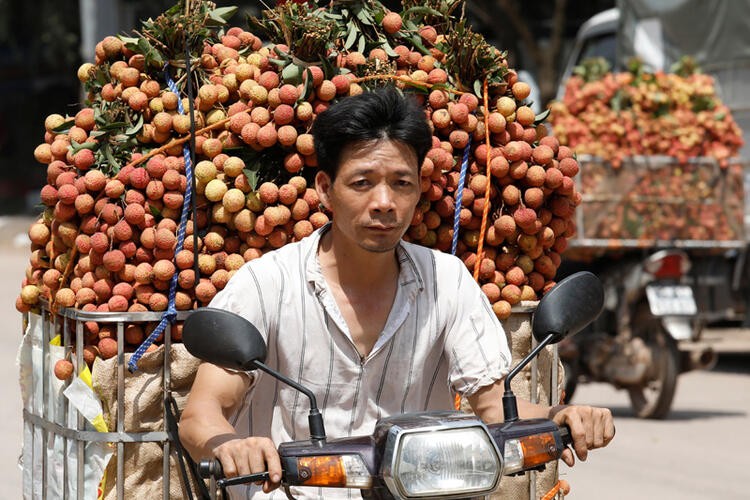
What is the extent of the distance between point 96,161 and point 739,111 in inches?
313

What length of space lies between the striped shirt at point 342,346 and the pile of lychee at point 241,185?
366 millimetres

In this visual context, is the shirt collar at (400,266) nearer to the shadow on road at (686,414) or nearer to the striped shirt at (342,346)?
the striped shirt at (342,346)

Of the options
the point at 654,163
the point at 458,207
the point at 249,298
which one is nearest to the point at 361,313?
the point at 249,298

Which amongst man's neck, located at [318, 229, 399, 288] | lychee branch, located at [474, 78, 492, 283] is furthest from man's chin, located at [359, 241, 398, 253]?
lychee branch, located at [474, 78, 492, 283]

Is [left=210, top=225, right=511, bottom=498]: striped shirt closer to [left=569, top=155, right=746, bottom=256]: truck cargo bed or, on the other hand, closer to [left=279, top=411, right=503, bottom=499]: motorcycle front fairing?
[left=279, top=411, right=503, bottom=499]: motorcycle front fairing

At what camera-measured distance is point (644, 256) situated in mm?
7605

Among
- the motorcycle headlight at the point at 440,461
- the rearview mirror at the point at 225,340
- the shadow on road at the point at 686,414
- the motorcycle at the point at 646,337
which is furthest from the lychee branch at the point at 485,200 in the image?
the shadow on road at the point at 686,414

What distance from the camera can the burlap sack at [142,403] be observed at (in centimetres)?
303

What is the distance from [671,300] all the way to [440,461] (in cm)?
565

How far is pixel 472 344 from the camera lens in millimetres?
2852

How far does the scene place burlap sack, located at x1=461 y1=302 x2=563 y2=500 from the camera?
10.8ft

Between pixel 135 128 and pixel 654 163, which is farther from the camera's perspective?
pixel 654 163

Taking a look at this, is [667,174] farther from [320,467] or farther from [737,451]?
[320,467]

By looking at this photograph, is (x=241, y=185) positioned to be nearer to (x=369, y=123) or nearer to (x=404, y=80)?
(x=404, y=80)
